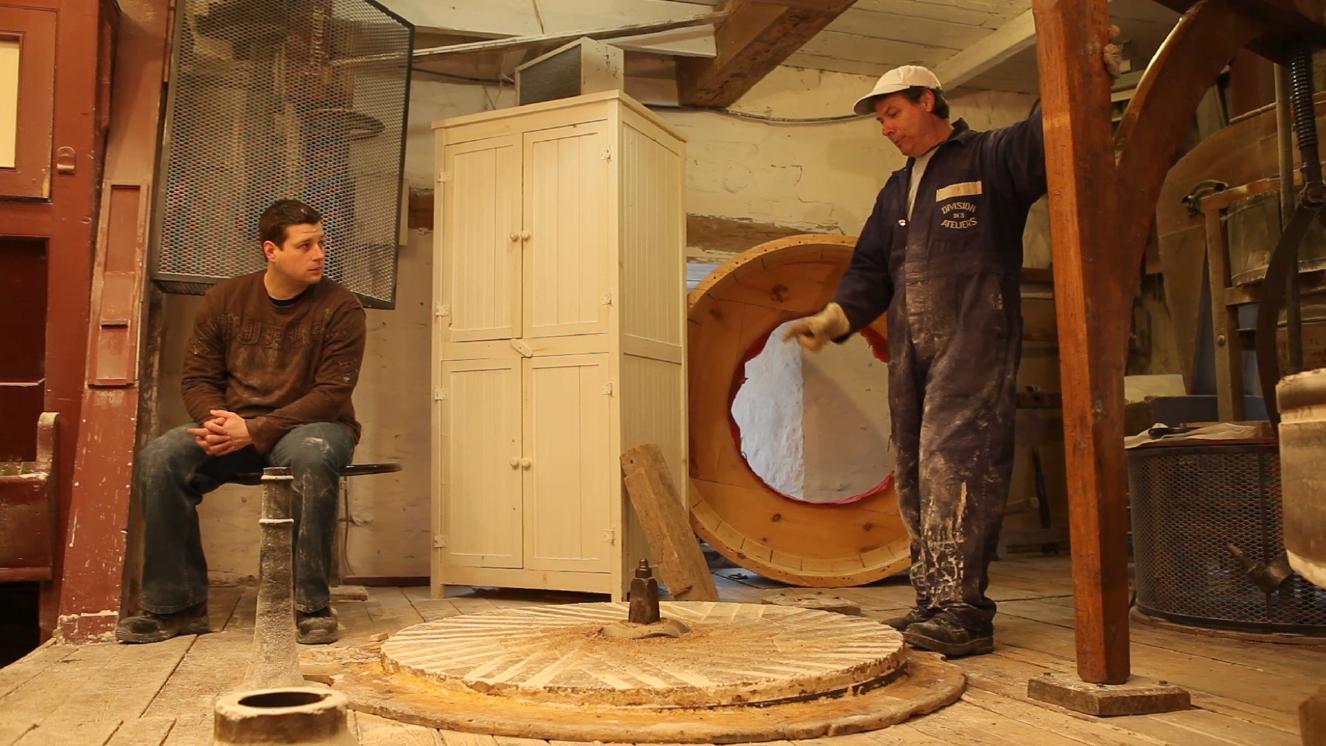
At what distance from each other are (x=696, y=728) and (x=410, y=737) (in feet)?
1.65

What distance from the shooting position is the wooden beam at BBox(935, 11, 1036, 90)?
17.2ft

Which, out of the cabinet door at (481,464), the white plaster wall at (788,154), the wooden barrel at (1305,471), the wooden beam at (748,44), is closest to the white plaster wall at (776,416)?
the white plaster wall at (788,154)

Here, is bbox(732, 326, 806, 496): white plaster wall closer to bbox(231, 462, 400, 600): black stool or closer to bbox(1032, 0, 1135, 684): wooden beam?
bbox(231, 462, 400, 600): black stool

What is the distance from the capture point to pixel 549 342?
4.18 metres

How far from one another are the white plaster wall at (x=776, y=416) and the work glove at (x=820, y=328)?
215 cm

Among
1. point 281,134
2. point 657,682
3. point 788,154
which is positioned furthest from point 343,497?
point 657,682

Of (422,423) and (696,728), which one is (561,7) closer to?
(422,423)

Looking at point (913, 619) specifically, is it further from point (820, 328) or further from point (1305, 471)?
point (1305, 471)

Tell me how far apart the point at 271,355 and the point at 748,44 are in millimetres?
2539

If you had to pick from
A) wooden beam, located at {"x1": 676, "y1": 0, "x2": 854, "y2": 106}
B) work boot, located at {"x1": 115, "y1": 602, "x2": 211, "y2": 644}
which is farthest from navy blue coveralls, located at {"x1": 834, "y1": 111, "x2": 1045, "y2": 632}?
work boot, located at {"x1": 115, "y1": 602, "x2": 211, "y2": 644}

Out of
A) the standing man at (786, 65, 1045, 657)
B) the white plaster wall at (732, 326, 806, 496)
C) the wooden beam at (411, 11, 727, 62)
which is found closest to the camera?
the standing man at (786, 65, 1045, 657)

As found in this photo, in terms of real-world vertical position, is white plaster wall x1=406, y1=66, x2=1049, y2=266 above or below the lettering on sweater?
above

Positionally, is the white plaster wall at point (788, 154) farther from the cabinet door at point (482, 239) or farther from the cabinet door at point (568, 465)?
the cabinet door at point (568, 465)

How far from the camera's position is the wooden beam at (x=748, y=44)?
4.47 metres
